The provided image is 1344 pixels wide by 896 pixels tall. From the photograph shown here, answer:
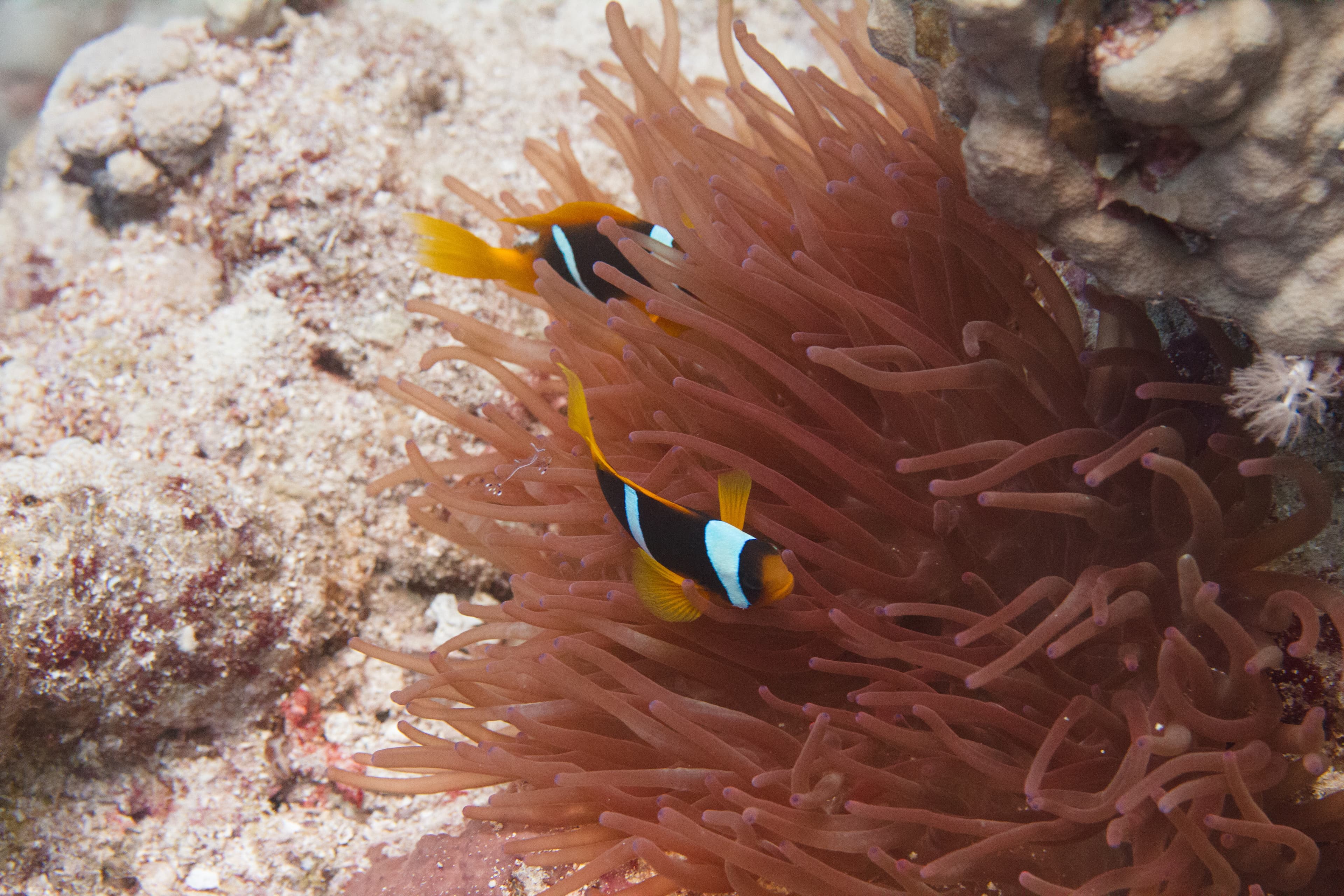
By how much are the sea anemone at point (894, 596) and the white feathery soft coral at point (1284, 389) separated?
64mm

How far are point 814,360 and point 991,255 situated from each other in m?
0.36

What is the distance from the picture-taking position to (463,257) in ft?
6.31

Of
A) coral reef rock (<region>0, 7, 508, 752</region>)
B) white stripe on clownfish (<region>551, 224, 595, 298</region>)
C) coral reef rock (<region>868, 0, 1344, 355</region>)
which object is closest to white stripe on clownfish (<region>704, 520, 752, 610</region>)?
coral reef rock (<region>868, 0, 1344, 355</region>)

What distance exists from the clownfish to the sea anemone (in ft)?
0.23

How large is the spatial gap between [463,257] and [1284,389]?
1.56m

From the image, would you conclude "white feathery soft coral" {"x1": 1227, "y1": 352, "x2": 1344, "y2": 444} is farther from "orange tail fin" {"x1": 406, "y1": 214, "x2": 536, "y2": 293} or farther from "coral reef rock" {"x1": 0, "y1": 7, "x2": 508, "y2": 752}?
"coral reef rock" {"x1": 0, "y1": 7, "x2": 508, "y2": 752}

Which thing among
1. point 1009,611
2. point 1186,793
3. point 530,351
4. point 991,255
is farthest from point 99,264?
point 1186,793

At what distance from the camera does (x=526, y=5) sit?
10.5ft

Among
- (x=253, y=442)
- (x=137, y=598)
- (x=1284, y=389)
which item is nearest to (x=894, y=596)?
(x=1284, y=389)

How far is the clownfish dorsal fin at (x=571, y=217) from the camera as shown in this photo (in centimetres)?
180

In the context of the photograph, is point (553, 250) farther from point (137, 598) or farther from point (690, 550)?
point (137, 598)

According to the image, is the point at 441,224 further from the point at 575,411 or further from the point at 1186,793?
the point at 1186,793

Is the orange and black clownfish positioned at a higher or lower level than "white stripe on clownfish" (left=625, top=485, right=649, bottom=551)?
higher

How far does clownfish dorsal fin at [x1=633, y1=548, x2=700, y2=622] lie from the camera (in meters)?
1.37
